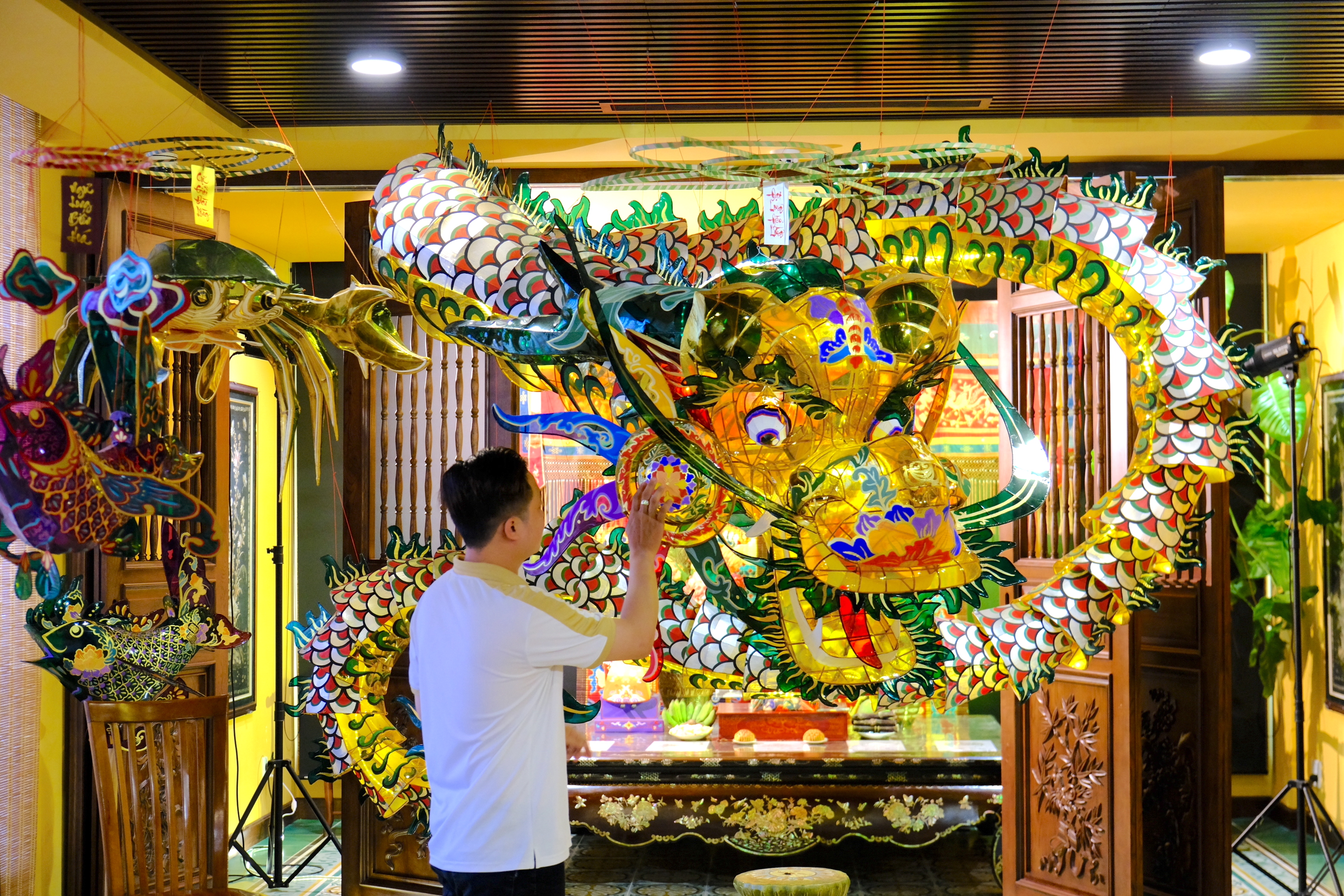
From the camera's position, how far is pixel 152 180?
163 inches

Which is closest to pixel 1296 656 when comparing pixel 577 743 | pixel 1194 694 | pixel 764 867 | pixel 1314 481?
pixel 1194 694

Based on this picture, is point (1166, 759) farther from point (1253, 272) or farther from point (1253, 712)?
point (1253, 272)

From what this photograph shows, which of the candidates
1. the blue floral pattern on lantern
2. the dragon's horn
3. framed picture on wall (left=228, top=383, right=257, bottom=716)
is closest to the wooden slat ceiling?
the blue floral pattern on lantern

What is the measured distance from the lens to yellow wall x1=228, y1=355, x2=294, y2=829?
544 cm

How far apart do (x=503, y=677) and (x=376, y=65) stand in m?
2.18

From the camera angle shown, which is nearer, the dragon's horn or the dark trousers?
the dragon's horn

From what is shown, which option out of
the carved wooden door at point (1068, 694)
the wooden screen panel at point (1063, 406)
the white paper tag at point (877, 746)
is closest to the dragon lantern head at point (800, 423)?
the carved wooden door at point (1068, 694)

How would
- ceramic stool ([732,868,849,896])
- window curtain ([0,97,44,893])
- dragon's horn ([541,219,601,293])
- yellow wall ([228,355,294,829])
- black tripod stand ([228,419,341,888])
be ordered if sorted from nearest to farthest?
dragon's horn ([541,219,601,293])
ceramic stool ([732,868,849,896])
window curtain ([0,97,44,893])
black tripod stand ([228,419,341,888])
yellow wall ([228,355,294,829])

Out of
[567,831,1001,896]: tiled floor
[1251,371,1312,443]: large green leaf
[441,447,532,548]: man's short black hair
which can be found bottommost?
[567,831,1001,896]: tiled floor

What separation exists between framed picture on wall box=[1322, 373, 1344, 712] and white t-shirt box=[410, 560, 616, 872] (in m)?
4.25

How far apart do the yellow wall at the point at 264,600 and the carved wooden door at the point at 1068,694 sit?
315cm

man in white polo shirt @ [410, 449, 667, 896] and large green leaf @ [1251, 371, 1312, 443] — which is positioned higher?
large green leaf @ [1251, 371, 1312, 443]

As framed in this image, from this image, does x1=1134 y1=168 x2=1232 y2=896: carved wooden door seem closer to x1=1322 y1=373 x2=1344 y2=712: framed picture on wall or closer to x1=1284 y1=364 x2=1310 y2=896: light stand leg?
x1=1284 y1=364 x2=1310 y2=896: light stand leg

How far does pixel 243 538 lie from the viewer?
215 inches
